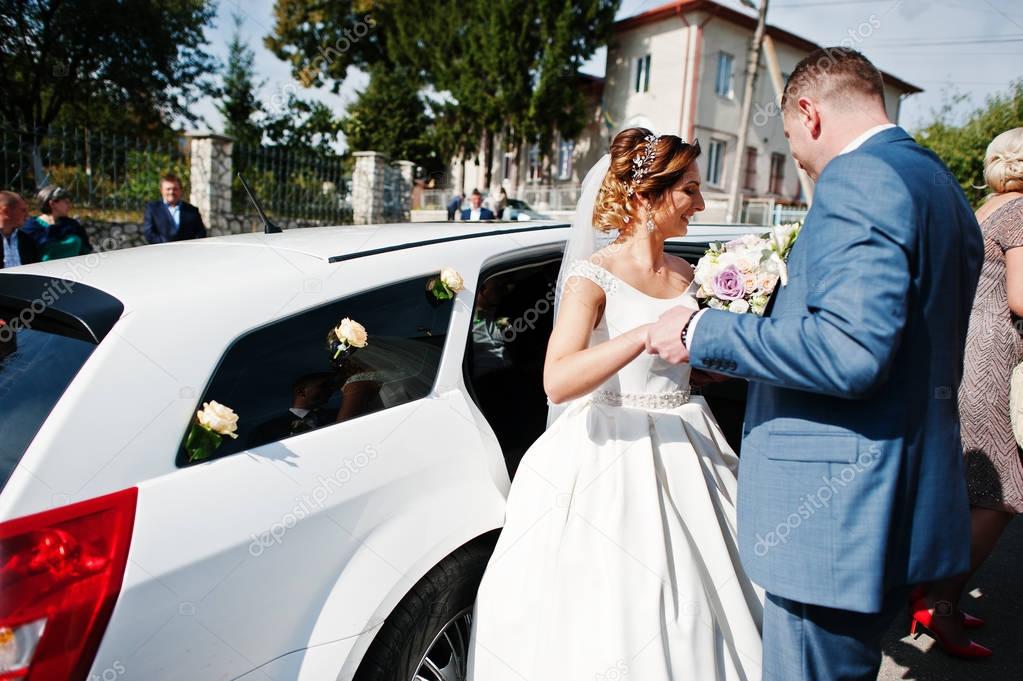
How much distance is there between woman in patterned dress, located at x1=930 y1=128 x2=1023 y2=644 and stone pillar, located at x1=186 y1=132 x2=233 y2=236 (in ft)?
42.5

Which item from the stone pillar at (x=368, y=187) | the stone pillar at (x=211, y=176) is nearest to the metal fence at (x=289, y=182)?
the stone pillar at (x=211, y=176)

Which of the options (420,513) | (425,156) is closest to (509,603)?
(420,513)

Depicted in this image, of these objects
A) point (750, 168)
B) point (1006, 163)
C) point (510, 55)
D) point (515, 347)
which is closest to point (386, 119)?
point (510, 55)

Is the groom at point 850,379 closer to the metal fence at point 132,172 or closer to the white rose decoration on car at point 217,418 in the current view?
the white rose decoration on car at point 217,418

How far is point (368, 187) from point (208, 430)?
15054 millimetres

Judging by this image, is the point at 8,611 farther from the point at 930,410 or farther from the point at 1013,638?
the point at 1013,638

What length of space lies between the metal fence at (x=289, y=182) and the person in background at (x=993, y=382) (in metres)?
12.2

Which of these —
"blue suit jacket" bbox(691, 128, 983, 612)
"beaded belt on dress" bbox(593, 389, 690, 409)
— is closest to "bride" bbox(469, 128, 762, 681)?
"beaded belt on dress" bbox(593, 389, 690, 409)

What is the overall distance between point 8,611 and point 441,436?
1.02 metres

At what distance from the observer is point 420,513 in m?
1.83

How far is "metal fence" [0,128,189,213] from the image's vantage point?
10.1 metres

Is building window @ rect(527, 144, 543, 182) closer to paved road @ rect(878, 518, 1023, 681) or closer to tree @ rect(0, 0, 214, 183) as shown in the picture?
tree @ rect(0, 0, 214, 183)

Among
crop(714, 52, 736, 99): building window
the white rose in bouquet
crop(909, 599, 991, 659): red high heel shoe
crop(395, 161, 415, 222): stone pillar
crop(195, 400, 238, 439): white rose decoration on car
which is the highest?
crop(714, 52, 736, 99): building window

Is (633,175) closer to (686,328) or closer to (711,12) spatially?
(686,328)
